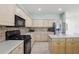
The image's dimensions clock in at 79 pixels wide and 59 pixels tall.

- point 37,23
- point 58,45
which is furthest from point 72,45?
point 37,23

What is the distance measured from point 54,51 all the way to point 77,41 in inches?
32.7

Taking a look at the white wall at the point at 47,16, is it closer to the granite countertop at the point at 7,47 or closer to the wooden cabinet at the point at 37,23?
the wooden cabinet at the point at 37,23

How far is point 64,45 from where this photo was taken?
4254 millimetres

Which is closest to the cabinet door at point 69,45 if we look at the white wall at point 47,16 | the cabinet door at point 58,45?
the cabinet door at point 58,45

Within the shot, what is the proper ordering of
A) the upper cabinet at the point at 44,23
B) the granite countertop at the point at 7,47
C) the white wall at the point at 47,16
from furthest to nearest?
the white wall at the point at 47,16
the upper cabinet at the point at 44,23
the granite countertop at the point at 7,47

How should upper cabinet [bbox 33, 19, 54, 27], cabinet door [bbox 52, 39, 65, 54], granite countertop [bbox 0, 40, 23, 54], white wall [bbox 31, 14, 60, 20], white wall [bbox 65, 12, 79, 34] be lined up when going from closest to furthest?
1. granite countertop [bbox 0, 40, 23, 54]
2. cabinet door [bbox 52, 39, 65, 54]
3. white wall [bbox 65, 12, 79, 34]
4. upper cabinet [bbox 33, 19, 54, 27]
5. white wall [bbox 31, 14, 60, 20]

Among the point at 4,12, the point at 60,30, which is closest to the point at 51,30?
the point at 60,30

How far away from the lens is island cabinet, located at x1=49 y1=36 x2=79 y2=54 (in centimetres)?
425

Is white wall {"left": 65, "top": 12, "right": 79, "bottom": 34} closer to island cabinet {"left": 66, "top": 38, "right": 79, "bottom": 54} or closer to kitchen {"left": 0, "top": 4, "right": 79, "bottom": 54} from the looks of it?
kitchen {"left": 0, "top": 4, "right": 79, "bottom": 54}

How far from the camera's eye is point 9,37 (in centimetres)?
395

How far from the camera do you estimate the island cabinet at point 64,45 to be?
425cm

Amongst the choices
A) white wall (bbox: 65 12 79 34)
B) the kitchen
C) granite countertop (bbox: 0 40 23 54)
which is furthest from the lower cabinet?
white wall (bbox: 65 12 79 34)

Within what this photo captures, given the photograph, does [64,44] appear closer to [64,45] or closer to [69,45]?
[64,45]
